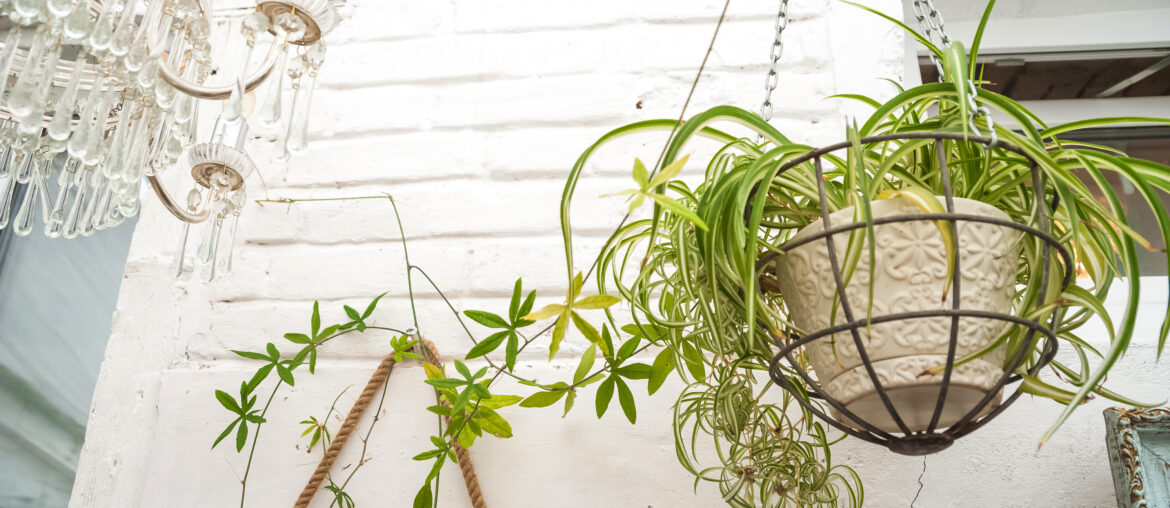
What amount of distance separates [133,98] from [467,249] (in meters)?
0.51

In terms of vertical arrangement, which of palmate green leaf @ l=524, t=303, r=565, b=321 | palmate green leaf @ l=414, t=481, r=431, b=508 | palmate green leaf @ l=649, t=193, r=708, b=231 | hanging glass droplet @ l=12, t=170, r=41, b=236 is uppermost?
hanging glass droplet @ l=12, t=170, r=41, b=236

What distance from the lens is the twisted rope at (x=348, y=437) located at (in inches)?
36.9

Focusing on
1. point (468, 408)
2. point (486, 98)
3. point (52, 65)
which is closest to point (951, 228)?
point (468, 408)

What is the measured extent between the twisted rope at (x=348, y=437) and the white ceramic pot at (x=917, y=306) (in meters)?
0.53

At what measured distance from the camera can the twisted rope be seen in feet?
3.07

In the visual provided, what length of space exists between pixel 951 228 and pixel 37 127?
2.25 ft

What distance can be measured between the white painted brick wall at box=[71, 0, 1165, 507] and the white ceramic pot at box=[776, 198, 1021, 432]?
1.35 feet

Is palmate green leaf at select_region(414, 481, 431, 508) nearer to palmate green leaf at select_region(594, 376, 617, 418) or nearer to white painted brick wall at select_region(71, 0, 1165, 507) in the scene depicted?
white painted brick wall at select_region(71, 0, 1165, 507)

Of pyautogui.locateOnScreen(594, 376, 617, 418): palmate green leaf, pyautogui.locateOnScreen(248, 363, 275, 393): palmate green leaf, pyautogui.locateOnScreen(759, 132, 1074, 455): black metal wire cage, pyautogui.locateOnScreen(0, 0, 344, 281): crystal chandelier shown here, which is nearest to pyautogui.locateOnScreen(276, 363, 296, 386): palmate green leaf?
pyautogui.locateOnScreen(248, 363, 275, 393): palmate green leaf

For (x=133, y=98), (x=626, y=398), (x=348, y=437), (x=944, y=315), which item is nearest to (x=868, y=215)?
(x=944, y=315)

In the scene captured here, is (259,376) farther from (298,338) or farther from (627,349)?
(627,349)

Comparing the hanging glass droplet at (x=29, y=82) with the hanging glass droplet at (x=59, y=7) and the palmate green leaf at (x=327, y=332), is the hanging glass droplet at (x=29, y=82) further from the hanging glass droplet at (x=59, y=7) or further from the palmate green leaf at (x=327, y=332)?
the palmate green leaf at (x=327, y=332)

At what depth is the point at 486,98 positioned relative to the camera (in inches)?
47.7

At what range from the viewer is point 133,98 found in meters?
0.68
